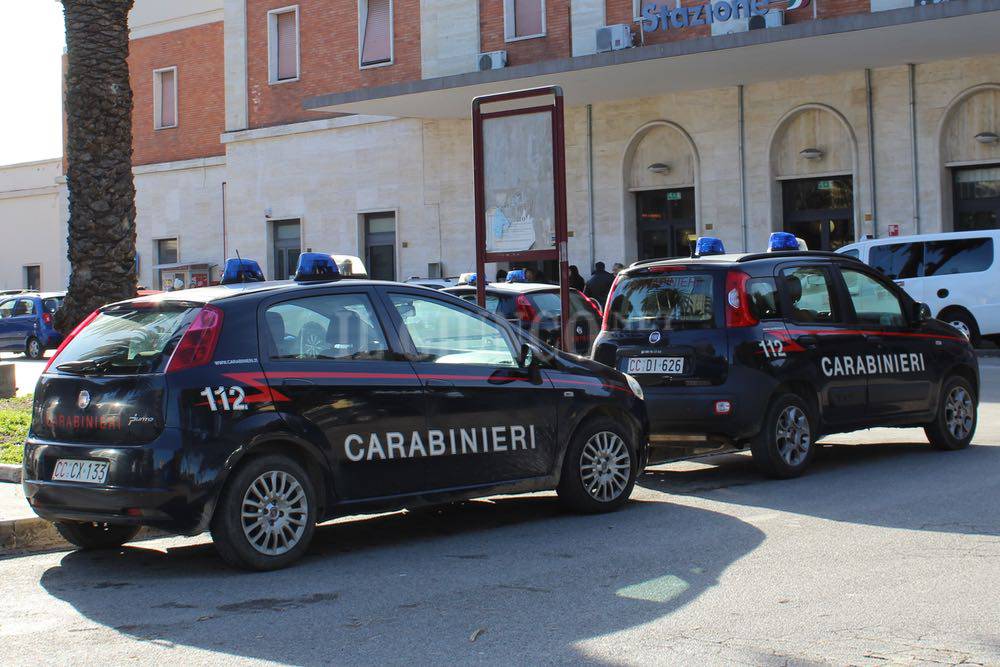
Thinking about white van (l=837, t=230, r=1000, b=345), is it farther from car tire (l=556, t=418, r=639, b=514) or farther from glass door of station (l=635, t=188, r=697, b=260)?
car tire (l=556, t=418, r=639, b=514)

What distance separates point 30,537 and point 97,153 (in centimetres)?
583

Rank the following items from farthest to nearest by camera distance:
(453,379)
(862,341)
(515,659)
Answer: (862,341)
(453,379)
(515,659)

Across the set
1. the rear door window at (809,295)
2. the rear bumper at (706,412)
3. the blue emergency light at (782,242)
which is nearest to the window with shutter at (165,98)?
Answer: the blue emergency light at (782,242)

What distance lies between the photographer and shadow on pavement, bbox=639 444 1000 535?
806 cm

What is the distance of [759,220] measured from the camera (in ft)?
92.9

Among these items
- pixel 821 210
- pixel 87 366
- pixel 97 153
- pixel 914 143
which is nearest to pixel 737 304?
pixel 87 366

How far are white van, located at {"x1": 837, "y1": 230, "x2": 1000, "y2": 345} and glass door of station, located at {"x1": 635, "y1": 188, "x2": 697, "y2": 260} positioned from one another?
26.8ft

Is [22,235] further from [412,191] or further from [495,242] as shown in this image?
Result: [495,242]

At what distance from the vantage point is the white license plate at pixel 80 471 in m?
6.64

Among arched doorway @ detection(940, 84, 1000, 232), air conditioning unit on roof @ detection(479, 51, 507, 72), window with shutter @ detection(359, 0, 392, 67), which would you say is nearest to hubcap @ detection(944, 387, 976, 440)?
arched doorway @ detection(940, 84, 1000, 232)

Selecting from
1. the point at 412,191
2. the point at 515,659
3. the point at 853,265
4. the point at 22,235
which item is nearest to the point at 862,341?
the point at 853,265

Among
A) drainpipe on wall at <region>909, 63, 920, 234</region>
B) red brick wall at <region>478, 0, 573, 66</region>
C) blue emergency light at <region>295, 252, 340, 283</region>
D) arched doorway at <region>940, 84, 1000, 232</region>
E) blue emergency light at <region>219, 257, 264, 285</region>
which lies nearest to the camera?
blue emergency light at <region>295, 252, 340, 283</region>

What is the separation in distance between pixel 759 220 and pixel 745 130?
2.04m

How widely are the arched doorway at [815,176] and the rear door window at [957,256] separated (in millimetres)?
5632
